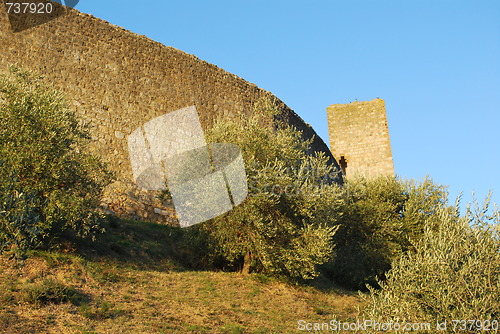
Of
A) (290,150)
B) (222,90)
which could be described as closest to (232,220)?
(290,150)

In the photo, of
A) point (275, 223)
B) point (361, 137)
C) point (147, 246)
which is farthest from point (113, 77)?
point (361, 137)

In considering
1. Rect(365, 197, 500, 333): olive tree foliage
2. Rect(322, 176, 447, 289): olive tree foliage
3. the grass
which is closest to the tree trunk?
the grass

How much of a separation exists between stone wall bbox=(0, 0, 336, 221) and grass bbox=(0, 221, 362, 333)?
2421mm

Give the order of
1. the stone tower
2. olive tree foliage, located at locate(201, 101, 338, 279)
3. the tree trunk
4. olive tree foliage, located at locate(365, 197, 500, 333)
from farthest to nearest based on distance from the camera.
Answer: the stone tower < the tree trunk < olive tree foliage, located at locate(201, 101, 338, 279) < olive tree foliage, located at locate(365, 197, 500, 333)

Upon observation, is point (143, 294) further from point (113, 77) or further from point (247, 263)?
point (113, 77)

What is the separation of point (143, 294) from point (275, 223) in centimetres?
401

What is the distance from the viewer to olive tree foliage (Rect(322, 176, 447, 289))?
687 inches

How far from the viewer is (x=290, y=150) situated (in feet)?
51.1

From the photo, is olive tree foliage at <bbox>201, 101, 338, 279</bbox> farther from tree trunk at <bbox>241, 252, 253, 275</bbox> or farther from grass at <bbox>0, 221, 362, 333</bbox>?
grass at <bbox>0, 221, 362, 333</bbox>

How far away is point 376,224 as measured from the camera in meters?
18.5

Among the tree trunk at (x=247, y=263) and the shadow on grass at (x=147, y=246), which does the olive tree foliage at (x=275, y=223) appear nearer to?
the tree trunk at (x=247, y=263)

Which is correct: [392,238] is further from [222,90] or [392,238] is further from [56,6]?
[56,6]

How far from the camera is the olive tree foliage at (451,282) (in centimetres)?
878

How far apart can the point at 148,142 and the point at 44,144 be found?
19.7 ft
